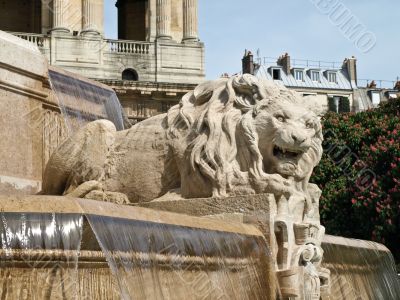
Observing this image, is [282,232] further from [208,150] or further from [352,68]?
[352,68]

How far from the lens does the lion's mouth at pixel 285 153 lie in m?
7.31

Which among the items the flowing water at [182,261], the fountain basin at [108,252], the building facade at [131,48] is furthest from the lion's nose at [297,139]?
the building facade at [131,48]

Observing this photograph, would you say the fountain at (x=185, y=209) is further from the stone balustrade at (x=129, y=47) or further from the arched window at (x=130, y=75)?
the stone balustrade at (x=129, y=47)

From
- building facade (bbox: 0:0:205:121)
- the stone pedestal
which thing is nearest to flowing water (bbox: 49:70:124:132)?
the stone pedestal

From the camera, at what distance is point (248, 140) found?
7277 mm

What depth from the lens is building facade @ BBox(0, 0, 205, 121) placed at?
130ft

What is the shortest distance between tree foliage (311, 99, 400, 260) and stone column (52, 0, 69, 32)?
1813 centimetres

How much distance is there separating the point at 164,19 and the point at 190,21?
1.35 metres

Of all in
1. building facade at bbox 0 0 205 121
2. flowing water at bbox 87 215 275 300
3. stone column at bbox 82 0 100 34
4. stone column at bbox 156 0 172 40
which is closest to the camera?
flowing water at bbox 87 215 275 300

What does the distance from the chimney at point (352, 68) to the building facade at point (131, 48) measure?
107 ft

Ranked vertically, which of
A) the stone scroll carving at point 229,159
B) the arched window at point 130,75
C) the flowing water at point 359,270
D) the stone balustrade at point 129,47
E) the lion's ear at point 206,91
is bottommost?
Result: the flowing water at point 359,270

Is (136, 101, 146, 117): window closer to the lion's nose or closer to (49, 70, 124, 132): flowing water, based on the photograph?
(49, 70, 124, 132): flowing water

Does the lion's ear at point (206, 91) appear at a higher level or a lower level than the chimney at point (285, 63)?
lower

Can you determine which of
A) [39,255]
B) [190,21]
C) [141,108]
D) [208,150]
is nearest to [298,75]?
[190,21]
